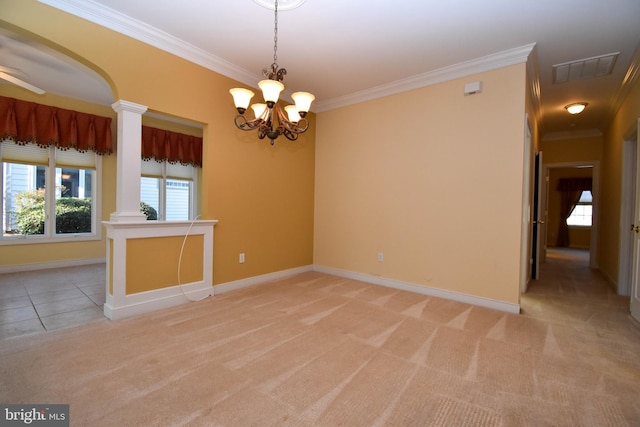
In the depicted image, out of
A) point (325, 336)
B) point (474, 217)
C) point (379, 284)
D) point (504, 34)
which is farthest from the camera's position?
point (379, 284)

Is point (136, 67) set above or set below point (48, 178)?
above

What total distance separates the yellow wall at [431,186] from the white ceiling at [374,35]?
1.28ft

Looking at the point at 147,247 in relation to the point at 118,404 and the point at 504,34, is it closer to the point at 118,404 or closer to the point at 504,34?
the point at 118,404

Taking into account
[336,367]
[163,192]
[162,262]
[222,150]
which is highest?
[222,150]

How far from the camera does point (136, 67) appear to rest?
2830 millimetres

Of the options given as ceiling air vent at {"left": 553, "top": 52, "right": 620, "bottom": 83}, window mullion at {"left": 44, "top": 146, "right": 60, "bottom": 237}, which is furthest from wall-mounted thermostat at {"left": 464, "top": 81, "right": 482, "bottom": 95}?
window mullion at {"left": 44, "top": 146, "right": 60, "bottom": 237}

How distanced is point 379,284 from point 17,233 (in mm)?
5901

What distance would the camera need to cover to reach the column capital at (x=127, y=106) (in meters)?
2.72

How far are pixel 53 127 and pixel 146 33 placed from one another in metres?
3.20

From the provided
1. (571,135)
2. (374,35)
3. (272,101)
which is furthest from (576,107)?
(272,101)

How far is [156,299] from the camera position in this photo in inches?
116

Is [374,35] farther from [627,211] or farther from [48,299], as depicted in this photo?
[48,299]

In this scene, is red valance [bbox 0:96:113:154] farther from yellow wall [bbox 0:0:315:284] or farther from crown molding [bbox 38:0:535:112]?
crown molding [bbox 38:0:535:112]

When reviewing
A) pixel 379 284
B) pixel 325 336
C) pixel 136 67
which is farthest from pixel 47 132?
pixel 379 284
